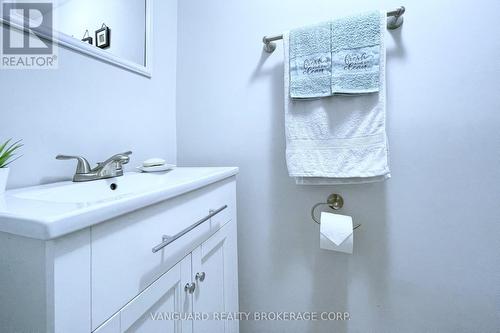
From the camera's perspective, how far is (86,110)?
74 centimetres

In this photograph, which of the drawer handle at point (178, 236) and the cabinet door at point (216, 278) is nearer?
the drawer handle at point (178, 236)

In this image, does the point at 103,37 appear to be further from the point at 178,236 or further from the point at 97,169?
the point at 178,236

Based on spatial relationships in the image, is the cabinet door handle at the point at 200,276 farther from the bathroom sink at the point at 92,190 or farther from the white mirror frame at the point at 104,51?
the white mirror frame at the point at 104,51

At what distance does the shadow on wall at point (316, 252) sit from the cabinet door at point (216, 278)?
9.6 inches

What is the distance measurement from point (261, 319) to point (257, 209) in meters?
0.53

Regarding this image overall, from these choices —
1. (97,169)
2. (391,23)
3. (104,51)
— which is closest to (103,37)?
(104,51)

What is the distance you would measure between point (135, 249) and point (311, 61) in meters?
0.86

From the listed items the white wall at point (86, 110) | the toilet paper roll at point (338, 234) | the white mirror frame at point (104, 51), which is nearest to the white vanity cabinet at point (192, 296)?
the toilet paper roll at point (338, 234)

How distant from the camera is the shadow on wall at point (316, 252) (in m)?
0.89

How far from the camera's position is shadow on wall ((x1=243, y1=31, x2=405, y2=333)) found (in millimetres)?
886

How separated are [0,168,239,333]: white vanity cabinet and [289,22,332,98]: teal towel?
505 millimetres

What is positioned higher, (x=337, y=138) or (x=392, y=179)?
(x=337, y=138)

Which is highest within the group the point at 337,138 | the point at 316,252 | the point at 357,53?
the point at 357,53

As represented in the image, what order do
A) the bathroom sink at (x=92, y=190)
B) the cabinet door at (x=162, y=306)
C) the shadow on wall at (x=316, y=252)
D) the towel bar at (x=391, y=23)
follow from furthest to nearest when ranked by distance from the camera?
the shadow on wall at (x=316, y=252)
the towel bar at (x=391, y=23)
the bathroom sink at (x=92, y=190)
the cabinet door at (x=162, y=306)
